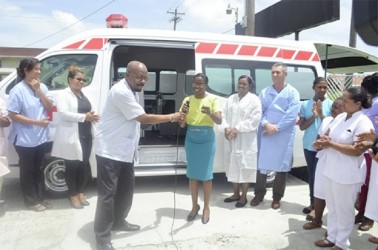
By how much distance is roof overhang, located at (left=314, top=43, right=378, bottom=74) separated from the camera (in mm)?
5867

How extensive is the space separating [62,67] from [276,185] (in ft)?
10.6

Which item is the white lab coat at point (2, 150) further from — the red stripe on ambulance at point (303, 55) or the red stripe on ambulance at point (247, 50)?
the red stripe on ambulance at point (303, 55)

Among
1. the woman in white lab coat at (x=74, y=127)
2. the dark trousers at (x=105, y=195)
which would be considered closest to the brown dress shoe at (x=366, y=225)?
the dark trousers at (x=105, y=195)

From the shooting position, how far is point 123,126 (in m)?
3.45

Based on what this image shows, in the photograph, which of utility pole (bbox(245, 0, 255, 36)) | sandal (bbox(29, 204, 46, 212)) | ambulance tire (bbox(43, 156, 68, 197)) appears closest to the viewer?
sandal (bbox(29, 204, 46, 212))

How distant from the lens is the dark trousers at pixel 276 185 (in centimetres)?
470

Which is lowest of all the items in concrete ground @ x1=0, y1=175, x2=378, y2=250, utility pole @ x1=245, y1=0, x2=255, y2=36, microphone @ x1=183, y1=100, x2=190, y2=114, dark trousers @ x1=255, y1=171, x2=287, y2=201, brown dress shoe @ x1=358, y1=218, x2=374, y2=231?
concrete ground @ x1=0, y1=175, x2=378, y2=250

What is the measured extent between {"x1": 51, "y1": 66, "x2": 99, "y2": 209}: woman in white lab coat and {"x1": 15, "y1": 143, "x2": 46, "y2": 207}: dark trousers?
0.19 metres

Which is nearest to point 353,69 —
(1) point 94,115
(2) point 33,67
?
(1) point 94,115

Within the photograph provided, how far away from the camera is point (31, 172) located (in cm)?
434

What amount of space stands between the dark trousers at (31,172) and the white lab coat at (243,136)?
7.65 ft

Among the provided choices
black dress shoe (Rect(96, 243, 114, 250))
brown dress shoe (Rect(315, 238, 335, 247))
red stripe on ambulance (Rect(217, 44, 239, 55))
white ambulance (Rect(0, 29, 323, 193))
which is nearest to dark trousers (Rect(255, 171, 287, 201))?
white ambulance (Rect(0, 29, 323, 193))

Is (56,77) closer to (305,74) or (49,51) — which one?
(49,51)

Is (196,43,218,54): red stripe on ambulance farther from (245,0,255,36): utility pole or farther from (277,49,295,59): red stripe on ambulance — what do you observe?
(245,0,255,36): utility pole
